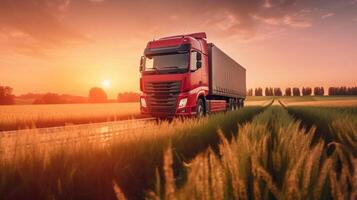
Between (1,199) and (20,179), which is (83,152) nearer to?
(20,179)

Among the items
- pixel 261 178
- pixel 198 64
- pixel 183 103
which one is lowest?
pixel 261 178

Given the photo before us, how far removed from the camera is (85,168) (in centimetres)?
503

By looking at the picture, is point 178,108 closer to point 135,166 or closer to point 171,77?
point 171,77

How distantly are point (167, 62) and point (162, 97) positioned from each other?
1641 millimetres

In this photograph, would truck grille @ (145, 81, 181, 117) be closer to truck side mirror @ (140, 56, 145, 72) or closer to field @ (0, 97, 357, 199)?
truck side mirror @ (140, 56, 145, 72)

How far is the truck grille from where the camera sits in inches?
681

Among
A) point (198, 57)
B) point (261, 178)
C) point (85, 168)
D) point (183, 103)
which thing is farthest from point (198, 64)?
point (261, 178)

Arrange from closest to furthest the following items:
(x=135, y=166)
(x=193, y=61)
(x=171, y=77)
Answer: (x=135, y=166) → (x=171, y=77) → (x=193, y=61)

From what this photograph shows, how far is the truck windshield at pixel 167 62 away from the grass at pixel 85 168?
10.0 meters

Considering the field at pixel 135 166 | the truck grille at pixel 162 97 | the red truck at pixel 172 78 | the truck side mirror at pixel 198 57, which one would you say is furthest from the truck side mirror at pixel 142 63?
the field at pixel 135 166

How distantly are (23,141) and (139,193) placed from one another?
70.4 inches

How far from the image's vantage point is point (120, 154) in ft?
19.3

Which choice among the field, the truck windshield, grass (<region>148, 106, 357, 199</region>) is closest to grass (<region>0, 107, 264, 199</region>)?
the field

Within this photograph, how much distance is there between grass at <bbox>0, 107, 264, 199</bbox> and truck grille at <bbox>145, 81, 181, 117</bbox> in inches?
386
